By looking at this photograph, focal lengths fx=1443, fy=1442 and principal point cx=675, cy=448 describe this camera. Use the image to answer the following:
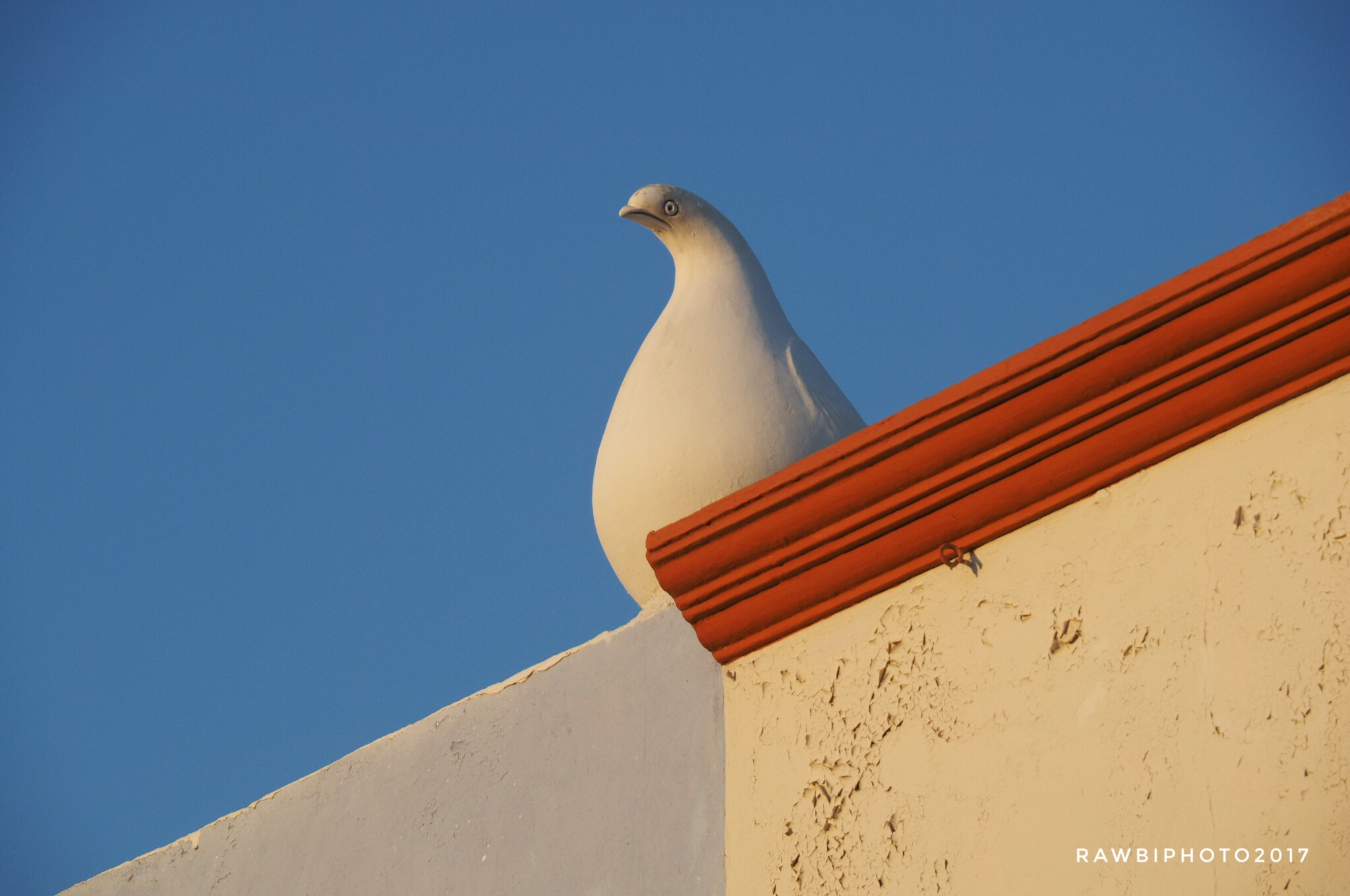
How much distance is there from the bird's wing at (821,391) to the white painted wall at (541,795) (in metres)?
0.58

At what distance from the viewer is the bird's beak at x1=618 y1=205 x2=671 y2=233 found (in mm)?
3711

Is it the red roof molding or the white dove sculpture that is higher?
the white dove sculpture

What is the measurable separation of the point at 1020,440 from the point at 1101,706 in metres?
0.49

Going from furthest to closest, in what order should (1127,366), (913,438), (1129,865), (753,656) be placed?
(753,656)
(913,438)
(1127,366)
(1129,865)

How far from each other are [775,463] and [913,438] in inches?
21.1

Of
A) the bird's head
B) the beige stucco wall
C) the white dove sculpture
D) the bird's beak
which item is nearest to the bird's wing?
the white dove sculpture

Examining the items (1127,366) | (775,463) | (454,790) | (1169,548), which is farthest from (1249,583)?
(454,790)

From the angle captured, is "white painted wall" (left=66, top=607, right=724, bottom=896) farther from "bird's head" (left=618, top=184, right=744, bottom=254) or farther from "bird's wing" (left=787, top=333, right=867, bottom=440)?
"bird's head" (left=618, top=184, right=744, bottom=254)

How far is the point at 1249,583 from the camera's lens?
225cm

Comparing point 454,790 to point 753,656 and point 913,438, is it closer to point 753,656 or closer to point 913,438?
point 753,656

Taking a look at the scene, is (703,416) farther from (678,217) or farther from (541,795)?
(541,795)

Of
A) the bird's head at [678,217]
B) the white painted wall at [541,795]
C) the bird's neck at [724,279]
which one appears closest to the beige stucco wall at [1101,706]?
the white painted wall at [541,795]

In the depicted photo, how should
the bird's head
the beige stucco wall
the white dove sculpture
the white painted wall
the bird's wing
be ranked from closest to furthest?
the beige stucco wall → the white painted wall → the white dove sculpture → the bird's wing → the bird's head

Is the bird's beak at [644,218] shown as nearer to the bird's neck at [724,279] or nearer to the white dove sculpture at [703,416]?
the bird's neck at [724,279]
